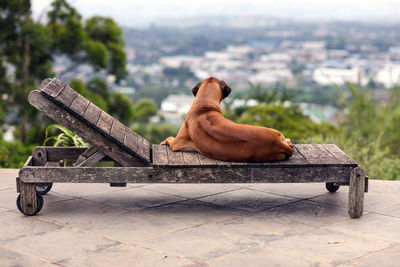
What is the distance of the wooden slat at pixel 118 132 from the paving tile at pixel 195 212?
610 mm

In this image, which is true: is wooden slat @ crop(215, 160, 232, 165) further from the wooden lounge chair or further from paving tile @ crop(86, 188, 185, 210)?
paving tile @ crop(86, 188, 185, 210)

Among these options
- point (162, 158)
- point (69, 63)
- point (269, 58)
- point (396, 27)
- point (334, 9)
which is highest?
point (334, 9)

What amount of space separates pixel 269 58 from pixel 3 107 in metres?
31.8

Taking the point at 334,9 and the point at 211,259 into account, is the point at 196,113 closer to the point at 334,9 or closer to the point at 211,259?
the point at 211,259

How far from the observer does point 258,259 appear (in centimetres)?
351

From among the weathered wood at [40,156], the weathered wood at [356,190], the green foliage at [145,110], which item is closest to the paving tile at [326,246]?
the weathered wood at [356,190]

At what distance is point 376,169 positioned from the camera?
306 inches

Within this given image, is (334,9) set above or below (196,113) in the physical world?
above

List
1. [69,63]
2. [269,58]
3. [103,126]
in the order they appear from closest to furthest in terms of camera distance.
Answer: [103,126] → [69,63] → [269,58]

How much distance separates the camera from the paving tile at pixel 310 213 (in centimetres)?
438

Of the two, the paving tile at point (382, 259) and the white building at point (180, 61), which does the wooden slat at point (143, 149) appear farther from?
the white building at point (180, 61)

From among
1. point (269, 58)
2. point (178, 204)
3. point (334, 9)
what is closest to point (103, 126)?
point (178, 204)

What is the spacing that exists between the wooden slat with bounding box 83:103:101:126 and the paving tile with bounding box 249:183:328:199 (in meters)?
1.66

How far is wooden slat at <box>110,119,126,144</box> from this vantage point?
174 inches
